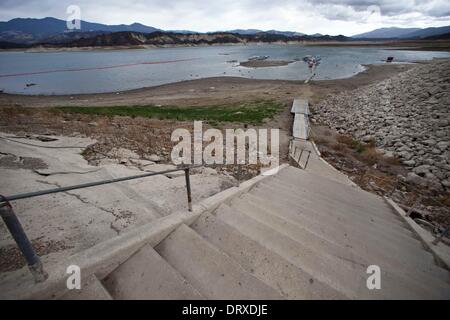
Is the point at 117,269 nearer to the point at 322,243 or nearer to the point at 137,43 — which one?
the point at 322,243

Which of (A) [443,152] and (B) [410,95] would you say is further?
(B) [410,95]

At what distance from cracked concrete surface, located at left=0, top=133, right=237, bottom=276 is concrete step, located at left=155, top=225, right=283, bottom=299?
1251 millimetres

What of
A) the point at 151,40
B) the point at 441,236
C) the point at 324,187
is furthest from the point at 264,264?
the point at 151,40

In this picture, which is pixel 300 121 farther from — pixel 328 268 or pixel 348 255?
pixel 328 268

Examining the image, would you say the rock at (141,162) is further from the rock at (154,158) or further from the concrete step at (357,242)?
the concrete step at (357,242)

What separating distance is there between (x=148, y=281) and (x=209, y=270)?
0.60m

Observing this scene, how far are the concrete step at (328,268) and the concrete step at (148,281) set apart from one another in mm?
1132

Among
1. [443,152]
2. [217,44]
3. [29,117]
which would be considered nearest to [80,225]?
[29,117]

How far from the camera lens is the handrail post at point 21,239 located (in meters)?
1.56

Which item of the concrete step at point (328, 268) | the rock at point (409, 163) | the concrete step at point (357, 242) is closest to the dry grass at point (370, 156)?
the rock at point (409, 163)

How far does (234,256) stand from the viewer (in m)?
2.58

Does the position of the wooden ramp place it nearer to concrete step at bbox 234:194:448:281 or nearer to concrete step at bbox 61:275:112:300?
concrete step at bbox 234:194:448:281

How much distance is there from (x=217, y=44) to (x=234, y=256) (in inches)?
7721

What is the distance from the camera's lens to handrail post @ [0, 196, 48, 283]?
1557 millimetres
